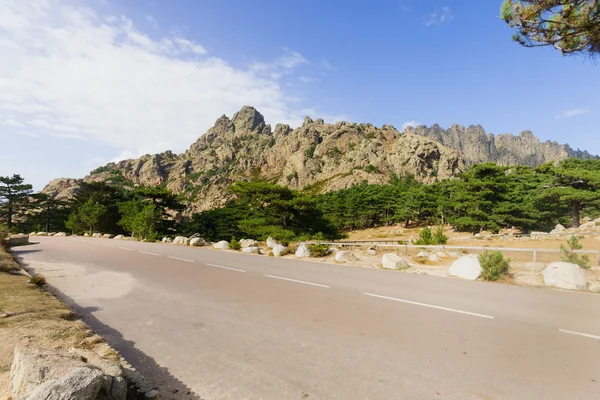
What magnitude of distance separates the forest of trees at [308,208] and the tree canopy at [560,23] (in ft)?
65.8

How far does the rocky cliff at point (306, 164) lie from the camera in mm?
135125

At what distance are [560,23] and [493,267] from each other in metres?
8.14

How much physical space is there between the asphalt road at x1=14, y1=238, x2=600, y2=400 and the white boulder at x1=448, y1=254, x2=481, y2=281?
3.31 ft

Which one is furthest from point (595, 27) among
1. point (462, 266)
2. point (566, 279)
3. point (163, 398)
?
point (163, 398)

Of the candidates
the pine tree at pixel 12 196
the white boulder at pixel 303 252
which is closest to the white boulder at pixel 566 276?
the white boulder at pixel 303 252

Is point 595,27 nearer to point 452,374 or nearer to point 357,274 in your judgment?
point 357,274

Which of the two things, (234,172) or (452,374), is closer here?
(452,374)

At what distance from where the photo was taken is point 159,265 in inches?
475

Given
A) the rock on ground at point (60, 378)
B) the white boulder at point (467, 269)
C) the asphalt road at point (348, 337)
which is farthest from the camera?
the white boulder at point (467, 269)

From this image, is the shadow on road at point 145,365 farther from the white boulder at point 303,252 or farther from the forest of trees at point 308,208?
the forest of trees at point 308,208

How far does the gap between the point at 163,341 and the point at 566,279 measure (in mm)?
10670

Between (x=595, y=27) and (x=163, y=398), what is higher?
(x=595, y=27)

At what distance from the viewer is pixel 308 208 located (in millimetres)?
31938

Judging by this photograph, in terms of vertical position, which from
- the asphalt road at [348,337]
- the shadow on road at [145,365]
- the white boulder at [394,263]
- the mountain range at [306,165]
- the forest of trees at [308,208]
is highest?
the mountain range at [306,165]
